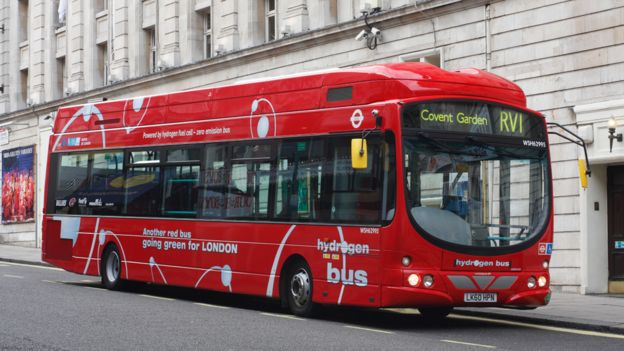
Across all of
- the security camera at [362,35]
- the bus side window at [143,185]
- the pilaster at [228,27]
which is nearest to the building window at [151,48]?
the pilaster at [228,27]

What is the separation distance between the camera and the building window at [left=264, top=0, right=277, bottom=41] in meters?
32.6

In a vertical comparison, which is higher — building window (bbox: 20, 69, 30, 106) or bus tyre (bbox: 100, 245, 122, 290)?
building window (bbox: 20, 69, 30, 106)

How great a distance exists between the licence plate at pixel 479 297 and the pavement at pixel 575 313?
1.37 m

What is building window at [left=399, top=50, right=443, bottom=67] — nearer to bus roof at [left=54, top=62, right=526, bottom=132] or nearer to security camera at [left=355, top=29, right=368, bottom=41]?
security camera at [left=355, top=29, right=368, bottom=41]

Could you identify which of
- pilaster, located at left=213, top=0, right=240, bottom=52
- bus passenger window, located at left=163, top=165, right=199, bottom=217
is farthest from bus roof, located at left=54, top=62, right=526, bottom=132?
pilaster, located at left=213, top=0, right=240, bottom=52

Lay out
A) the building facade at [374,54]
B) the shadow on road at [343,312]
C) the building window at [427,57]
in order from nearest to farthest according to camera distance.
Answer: the shadow on road at [343,312] → the building facade at [374,54] → the building window at [427,57]

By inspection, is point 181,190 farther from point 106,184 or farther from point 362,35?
point 362,35

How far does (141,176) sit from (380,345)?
888cm

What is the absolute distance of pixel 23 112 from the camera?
47.2 m

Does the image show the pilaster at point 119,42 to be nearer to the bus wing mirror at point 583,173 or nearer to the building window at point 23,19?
the building window at point 23,19

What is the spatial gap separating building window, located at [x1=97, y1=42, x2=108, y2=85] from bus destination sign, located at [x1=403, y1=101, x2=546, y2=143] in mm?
28911

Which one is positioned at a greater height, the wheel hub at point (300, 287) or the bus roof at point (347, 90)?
the bus roof at point (347, 90)

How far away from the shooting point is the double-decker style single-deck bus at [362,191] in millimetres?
14367

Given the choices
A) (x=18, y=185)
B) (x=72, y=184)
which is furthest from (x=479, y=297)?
(x=18, y=185)
